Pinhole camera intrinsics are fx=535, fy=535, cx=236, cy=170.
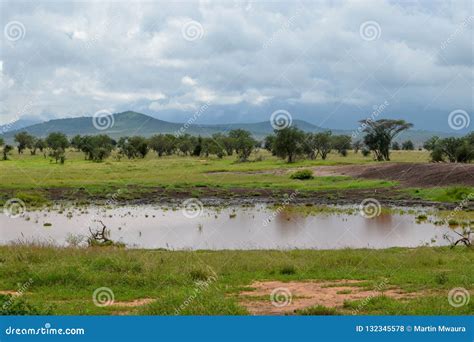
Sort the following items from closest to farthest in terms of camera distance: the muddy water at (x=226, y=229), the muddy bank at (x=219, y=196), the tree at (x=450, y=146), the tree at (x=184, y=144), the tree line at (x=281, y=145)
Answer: the muddy water at (x=226, y=229) → the muddy bank at (x=219, y=196) → the tree at (x=450, y=146) → the tree line at (x=281, y=145) → the tree at (x=184, y=144)

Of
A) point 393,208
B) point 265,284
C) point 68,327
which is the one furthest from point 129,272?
point 393,208

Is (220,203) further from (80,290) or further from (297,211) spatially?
(80,290)

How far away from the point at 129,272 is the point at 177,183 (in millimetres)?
49999

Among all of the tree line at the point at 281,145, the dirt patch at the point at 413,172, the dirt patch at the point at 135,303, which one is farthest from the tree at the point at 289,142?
the dirt patch at the point at 135,303

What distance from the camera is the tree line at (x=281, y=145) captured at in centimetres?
8381

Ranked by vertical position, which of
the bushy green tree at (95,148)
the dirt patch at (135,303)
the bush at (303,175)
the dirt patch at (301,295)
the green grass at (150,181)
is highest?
the bushy green tree at (95,148)

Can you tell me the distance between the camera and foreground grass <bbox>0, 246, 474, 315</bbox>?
11227 mm

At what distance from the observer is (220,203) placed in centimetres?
4728

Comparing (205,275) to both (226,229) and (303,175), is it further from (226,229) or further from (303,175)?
(303,175)

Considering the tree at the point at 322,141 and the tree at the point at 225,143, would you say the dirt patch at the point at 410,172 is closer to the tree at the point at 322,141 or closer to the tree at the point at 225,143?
the tree at the point at 322,141

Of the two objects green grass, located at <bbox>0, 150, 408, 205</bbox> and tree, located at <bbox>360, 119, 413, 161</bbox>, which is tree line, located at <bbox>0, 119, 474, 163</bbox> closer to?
tree, located at <bbox>360, 119, 413, 161</bbox>

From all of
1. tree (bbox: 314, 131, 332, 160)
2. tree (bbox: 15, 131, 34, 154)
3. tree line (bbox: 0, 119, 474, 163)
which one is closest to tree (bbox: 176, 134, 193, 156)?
tree line (bbox: 0, 119, 474, 163)

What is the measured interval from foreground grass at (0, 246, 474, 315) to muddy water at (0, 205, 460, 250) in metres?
6.23

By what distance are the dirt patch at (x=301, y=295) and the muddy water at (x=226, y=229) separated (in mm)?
10216
